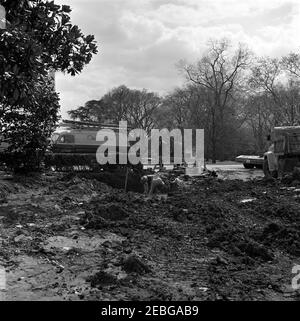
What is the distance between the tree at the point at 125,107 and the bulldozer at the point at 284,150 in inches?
2006

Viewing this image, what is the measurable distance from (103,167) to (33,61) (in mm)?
13341

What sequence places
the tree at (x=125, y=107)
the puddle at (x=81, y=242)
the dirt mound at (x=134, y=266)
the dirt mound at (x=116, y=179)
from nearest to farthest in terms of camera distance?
the dirt mound at (x=134, y=266) → the puddle at (x=81, y=242) → the dirt mound at (x=116, y=179) → the tree at (x=125, y=107)

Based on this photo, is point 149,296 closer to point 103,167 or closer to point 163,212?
point 163,212

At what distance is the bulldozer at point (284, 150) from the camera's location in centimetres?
1988

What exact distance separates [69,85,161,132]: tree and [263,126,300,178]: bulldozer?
5096 centimetres

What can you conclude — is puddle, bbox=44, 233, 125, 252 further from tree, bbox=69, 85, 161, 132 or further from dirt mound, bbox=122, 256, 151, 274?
tree, bbox=69, 85, 161, 132

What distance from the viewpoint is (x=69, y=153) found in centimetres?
1833

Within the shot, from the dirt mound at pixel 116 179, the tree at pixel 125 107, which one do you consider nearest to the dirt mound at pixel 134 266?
the dirt mound at pixel 116 179

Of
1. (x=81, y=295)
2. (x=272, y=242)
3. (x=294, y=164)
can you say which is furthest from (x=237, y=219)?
(x=294, y=164)

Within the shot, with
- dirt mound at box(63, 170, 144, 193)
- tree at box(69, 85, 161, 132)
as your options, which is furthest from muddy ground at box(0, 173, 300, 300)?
tree at box(69, 85, 161, 132)

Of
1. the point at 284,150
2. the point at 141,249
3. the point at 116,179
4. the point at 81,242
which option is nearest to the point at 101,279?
the point at 141,249

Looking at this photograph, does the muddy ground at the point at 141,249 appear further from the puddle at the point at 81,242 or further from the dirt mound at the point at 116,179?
the dirt mound at the point at 116,179

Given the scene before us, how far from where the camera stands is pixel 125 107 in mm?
73562

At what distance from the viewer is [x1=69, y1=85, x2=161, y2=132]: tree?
72.6 metres
